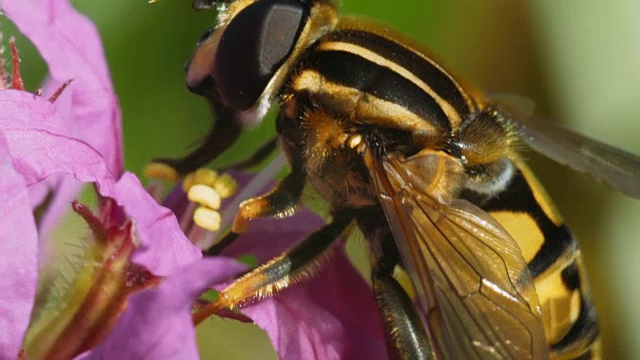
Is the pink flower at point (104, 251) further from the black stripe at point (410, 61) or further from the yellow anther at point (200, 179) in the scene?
the black stripe at point (410, 61)

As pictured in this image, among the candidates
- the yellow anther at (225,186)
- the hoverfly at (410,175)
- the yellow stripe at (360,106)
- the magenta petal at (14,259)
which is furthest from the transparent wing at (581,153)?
the magenta petal at (14,259)

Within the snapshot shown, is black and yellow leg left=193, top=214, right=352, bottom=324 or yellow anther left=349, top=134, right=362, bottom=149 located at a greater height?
yellow anther left=349, top=134, right=362, bottom=149

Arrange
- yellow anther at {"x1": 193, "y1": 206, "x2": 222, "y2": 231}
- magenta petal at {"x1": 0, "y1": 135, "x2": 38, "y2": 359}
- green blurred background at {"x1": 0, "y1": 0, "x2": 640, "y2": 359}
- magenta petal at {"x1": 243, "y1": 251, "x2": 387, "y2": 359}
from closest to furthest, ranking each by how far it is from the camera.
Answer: magenta petal at {"x1": 0, "y1": 135, "x2": 38, "y2": 359} < magenta petal at {"x1": 243, "y1": 251, "x2": 387, "y2": 359} < yellow anther at {"x1": 193, "y1": 206, "x2": 222, "y2": 231} < green blurred background at {"x1": 0, "y1": 0, "x2": 640, "y2": 359}

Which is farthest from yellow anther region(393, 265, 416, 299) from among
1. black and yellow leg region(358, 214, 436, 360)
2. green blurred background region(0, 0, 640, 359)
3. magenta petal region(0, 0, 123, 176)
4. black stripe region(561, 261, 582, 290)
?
green blurred background region(0, 0, 640, 359)

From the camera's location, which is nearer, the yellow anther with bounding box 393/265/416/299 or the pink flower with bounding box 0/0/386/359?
the pink flower with bounding box 0/0/386/359

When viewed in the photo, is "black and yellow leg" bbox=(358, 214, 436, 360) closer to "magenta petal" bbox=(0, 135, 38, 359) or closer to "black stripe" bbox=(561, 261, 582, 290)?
"black stripe" bbox=(561, 261, 582, 290)

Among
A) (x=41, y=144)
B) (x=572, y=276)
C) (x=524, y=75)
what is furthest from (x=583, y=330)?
(x=524, y=75)

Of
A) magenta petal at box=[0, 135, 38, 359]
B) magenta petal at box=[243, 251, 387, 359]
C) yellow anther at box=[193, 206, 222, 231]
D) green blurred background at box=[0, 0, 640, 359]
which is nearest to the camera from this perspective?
magenta petal at box=[0, 135, 38, 359]
